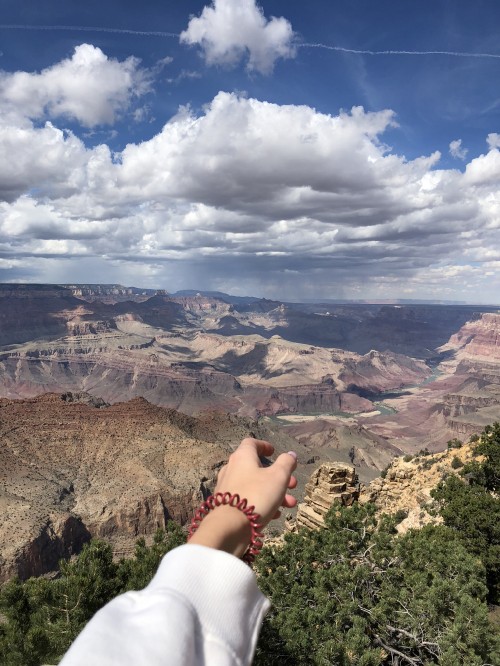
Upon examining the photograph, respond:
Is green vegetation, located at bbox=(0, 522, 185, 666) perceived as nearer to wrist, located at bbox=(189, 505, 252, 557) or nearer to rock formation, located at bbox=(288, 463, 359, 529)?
wrist, located at bbox=(189, 505, 252, 557)

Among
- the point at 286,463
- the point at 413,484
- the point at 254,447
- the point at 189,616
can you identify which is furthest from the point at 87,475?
the point at 189,616

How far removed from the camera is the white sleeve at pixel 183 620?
1613mm

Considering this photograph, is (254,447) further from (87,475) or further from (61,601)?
(87,475)

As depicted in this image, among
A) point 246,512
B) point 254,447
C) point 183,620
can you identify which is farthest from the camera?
point 254,447

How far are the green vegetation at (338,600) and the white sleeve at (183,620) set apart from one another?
878cm

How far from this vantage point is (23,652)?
1038cm

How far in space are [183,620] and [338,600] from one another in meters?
11.7

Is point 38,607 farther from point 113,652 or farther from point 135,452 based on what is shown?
point 135,452

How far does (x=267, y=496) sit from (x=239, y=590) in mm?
860

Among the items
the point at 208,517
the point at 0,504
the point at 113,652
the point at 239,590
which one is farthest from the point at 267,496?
the point at 0,504

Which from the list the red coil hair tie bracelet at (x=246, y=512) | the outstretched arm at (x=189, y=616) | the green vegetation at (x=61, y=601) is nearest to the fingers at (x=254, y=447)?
the red coil hair tie bracelet at (x=246, y=512)

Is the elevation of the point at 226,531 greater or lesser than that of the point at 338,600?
greater

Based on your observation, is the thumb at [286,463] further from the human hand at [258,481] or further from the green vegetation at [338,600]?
the green vegetation at [338,600]

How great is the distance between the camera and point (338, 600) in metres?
11.4
